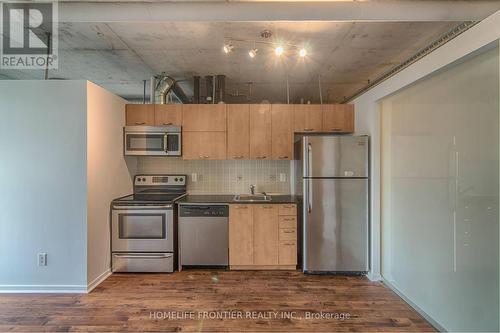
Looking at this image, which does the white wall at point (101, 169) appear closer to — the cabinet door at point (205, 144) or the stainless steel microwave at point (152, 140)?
the stainless steel microwave at point (152, 140)

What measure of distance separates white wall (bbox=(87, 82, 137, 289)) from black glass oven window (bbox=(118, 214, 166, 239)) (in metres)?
0.18

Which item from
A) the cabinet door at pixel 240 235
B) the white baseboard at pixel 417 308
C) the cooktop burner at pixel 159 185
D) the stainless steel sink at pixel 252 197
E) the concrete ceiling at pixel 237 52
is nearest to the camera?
the white baseboard at pixel 417 308

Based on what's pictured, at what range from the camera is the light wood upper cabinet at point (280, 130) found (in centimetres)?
350

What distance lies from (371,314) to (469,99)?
201cm

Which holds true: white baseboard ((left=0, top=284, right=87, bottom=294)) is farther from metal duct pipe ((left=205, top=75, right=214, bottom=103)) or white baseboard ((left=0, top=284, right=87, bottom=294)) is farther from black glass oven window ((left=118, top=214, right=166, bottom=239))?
metal duct pipe ((left=205, top=75, right=214, bottom=103))

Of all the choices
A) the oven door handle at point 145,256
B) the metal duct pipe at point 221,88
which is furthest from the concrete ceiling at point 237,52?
the oven door handle at point 145,256

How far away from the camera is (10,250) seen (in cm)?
262

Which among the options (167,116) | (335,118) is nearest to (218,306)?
(167,116)

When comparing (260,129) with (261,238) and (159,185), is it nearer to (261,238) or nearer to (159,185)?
(261,238)

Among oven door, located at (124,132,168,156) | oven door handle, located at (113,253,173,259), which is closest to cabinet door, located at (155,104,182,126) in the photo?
oven door, located at (124,132,168,156)

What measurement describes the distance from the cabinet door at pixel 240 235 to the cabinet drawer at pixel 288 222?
0.41m

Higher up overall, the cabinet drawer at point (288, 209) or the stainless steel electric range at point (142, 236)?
the cabinet drawer at point (288, 209)

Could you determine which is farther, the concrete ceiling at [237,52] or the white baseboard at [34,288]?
the white baseboard at [34,288]

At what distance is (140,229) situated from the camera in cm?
311
